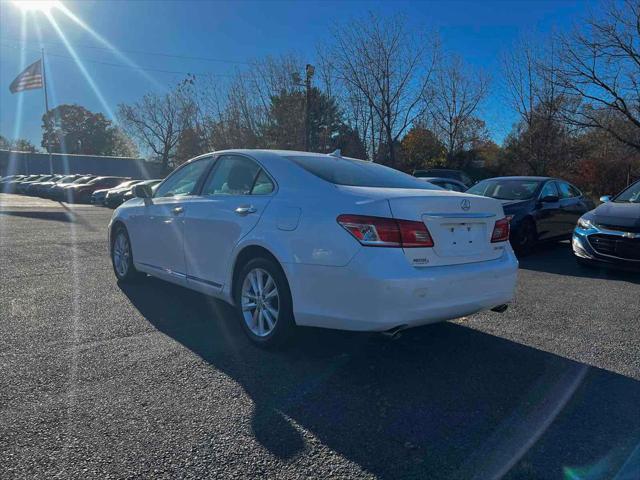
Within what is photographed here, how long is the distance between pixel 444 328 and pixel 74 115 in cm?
10048

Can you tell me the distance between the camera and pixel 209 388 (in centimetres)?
343

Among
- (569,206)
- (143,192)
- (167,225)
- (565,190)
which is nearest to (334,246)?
(167,225)

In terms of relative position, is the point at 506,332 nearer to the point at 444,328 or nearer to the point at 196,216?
the point at 444,328

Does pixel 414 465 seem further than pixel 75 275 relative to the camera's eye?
No

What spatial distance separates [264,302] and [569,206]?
8434 millimetres

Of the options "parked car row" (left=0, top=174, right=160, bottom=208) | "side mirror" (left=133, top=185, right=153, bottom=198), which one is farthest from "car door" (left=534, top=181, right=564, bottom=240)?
"parked car row" (left=0, top=174, right=160, bottom=208)

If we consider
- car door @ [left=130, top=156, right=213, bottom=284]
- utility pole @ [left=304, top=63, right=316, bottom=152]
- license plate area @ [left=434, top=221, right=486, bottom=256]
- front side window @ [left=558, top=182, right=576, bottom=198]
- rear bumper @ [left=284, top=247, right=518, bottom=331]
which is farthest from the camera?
utility pole @ [left=304, top=63, right=316, bottom=152]

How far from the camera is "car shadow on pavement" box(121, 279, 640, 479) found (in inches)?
104

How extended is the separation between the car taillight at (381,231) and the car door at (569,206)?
783 cm

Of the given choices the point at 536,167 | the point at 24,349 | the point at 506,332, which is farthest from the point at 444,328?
the point at 536,167

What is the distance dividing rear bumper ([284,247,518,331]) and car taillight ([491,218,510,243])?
1.05ft

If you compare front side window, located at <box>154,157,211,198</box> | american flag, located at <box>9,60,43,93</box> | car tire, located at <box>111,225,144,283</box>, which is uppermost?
american flag, located at <box>9,60,43,93</box>

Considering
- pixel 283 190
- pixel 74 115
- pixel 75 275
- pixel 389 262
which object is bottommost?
pixel 75 275

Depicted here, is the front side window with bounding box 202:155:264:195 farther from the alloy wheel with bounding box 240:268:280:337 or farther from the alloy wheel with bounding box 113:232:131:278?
the alloy wheel with bounding box 113:232:131:278
